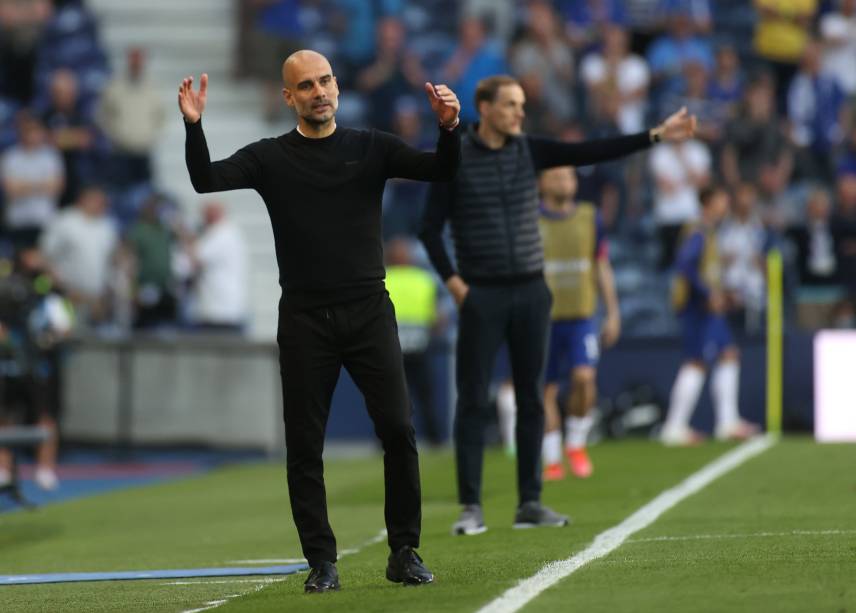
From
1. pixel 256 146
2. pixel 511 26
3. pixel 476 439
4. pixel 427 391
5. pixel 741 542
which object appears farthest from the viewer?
pixel 511 26

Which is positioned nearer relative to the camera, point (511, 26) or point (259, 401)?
point (259, 401)

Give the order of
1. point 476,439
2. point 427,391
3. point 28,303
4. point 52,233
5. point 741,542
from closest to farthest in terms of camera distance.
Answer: point 741,542
point 476,439
point 28,303
point 427,391
point 52,233

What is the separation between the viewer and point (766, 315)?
20.7 meters

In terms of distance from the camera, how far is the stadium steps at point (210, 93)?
79.9 feet

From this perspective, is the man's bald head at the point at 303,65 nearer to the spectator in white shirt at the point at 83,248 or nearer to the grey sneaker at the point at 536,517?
the grey sneaker at the point at 536,517

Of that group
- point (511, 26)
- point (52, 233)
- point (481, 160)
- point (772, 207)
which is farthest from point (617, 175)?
point (481, 160)

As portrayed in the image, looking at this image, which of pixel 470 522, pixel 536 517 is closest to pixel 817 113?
pixel 536 517

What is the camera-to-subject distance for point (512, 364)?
10.7 m

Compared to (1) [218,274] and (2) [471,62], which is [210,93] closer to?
(2) [471,62]

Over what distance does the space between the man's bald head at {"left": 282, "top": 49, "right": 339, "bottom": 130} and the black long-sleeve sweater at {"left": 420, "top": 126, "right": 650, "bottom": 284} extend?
2.82 m

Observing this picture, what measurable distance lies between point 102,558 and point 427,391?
932 centimetres

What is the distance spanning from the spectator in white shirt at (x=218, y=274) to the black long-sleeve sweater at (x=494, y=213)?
10.8m

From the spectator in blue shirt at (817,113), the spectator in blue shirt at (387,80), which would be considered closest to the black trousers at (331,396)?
the spectator in blue shirt at (387,80)

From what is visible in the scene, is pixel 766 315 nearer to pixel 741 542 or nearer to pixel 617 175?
pixel 617 175
